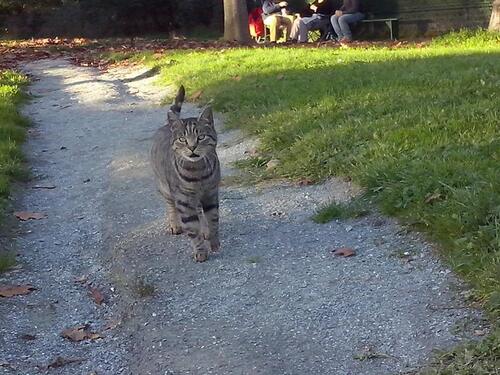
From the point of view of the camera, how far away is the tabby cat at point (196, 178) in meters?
5.56

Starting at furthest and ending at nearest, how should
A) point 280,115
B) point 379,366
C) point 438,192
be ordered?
point 280,115 < point 438,192 < point 379,366

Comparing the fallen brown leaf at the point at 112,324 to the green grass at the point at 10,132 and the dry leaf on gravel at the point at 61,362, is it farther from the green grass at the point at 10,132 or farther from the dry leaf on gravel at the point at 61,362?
the green grass at the point at 10,132

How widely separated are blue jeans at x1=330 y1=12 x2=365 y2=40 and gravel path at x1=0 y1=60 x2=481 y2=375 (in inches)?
496

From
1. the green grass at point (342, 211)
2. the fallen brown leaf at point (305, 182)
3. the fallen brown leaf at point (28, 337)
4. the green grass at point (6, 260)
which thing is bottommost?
the fallen brown leaf at point (28, 337)

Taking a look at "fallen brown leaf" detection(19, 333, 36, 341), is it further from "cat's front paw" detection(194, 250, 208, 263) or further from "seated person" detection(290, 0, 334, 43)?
"seated person" detection(290, 0, 334, 43)

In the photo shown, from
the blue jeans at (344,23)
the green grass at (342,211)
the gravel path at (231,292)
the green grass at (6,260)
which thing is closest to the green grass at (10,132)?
the gravel path at (231,292)

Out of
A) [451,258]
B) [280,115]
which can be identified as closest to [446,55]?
[280,115]

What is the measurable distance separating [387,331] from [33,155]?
237 inches

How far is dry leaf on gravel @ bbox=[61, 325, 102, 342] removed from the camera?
4.79m

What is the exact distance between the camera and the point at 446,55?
12.5m

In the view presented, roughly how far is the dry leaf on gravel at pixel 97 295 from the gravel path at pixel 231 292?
32 millimetres

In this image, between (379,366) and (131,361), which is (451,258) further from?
(131,361)

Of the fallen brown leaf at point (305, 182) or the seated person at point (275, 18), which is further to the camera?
the seated person at point (275, 18)

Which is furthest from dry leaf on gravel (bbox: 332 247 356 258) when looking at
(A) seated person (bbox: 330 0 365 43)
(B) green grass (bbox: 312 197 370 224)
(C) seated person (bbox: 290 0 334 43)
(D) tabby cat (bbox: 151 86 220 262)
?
(C) seated person (bbox: 290 0 334 43)
